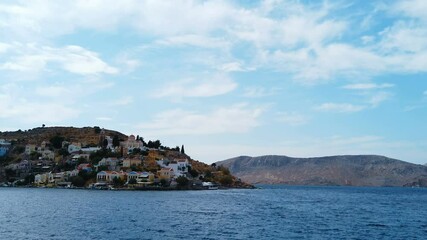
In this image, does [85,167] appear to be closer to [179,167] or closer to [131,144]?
[131,144]

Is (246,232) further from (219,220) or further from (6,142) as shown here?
(6,142)

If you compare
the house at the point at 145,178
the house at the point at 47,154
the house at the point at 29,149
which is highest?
the house at the point at 29,149

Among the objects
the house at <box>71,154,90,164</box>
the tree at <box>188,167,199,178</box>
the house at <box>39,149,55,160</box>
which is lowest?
the tree at <box>188,167,199,178</box>

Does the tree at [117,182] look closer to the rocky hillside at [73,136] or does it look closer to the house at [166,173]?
the house at [166,173]

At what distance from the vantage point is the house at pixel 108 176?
126m

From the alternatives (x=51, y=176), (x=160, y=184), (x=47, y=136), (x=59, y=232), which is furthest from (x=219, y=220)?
(x=47, y=136)

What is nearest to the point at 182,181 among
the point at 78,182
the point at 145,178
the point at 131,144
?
the point at 145,178

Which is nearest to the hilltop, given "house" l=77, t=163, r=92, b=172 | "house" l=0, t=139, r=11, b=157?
"house" l=0, t=139, r=11, b=157

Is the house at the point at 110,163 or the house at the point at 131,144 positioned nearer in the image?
the house at the point at 110,163

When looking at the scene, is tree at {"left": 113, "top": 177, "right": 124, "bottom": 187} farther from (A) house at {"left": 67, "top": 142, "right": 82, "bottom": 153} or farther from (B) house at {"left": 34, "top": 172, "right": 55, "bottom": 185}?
(A) house at {"left": 67, "top": 142, "right": 82, "bottom": 153}

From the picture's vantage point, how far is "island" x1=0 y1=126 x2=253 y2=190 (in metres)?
128

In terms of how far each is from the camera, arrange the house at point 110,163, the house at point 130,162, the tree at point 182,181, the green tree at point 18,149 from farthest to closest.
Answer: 1. the green tree at point 18,149
2. the house at point 130,162
3. the house at point 110,163
4. the tree at point 182,181

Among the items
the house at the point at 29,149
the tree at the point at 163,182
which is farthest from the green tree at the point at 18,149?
the tree at the point at 163,182

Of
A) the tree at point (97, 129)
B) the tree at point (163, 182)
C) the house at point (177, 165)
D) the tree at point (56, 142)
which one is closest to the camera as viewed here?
the tree at point (163, 182)
